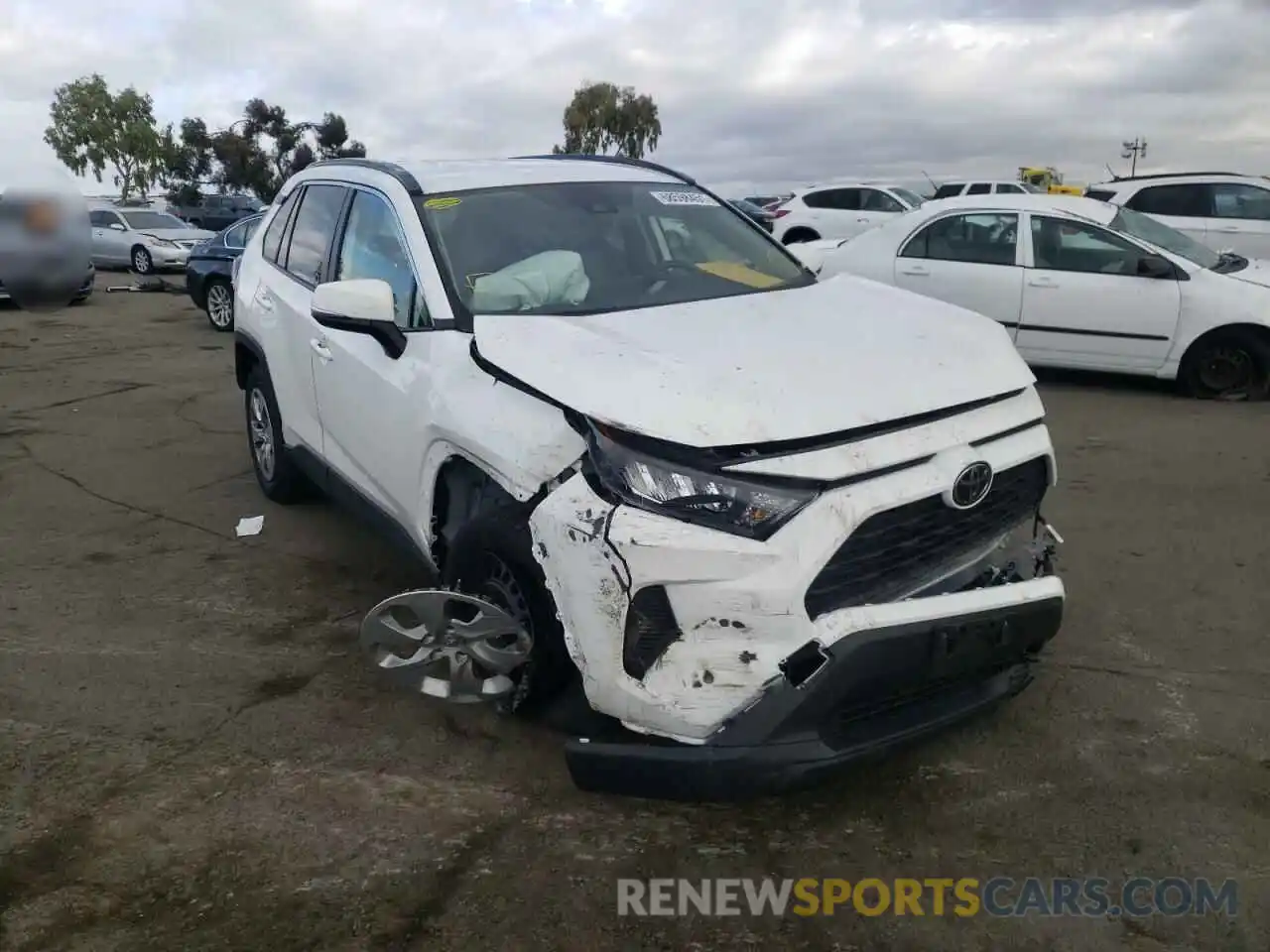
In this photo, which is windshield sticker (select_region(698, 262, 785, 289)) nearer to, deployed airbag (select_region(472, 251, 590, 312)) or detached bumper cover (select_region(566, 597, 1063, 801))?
deployed airbag (select_region(472, 251, 590, 312))

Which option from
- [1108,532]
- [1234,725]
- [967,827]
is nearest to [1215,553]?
[1108,532]

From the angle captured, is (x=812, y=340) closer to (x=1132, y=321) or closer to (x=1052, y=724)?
(x=1052, y=724)

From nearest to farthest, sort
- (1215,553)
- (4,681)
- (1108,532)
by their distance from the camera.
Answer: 1. (4,681)
2. (1215,553)
3. (1108,532)

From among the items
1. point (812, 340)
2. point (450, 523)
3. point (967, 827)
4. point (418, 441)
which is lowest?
point (967, 827)

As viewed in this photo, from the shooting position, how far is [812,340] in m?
2.99

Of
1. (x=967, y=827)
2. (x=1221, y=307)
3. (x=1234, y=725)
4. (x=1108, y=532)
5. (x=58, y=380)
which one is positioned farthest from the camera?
(x=58, y=380)

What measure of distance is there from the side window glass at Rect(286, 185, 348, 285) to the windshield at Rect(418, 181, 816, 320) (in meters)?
0.94

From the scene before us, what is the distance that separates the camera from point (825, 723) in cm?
251

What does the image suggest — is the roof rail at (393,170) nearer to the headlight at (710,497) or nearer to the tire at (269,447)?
the tire at (269,447)

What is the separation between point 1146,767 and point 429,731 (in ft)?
7.28

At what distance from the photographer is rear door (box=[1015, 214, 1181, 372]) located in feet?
26.2

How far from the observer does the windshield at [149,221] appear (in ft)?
70.9

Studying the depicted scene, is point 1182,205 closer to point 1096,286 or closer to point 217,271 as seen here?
point 1096,286

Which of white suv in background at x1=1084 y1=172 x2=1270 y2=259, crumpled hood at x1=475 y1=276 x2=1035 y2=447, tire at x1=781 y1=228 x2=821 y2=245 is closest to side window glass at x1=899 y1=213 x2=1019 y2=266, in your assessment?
white suv in background at x1=1084 y1=172 x2=1270 y2=259
